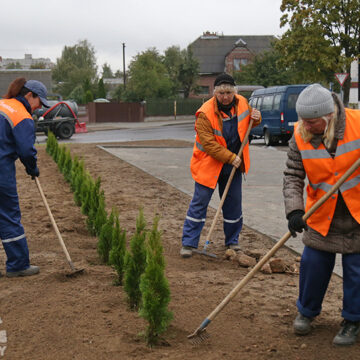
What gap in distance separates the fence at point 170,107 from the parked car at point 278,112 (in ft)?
82.6

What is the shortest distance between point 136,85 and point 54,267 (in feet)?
139

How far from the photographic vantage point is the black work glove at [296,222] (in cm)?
A: 366

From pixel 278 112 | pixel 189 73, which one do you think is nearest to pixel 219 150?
pixel 278 112

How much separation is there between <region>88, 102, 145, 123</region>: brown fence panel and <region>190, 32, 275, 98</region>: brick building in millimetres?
17911

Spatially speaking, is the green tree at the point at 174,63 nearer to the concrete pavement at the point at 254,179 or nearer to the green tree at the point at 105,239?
the concrete pavement at the point at 254,179

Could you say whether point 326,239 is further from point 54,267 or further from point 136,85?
point 136,85

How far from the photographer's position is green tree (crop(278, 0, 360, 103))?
3192 cm

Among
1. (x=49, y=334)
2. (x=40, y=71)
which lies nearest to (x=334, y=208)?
(x=49, y=334)

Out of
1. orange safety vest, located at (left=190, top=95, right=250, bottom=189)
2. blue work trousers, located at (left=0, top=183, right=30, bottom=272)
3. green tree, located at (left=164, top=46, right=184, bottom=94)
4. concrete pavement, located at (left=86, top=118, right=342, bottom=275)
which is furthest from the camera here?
green tree, located at (left=164, top=46, right=184, bottom=94)

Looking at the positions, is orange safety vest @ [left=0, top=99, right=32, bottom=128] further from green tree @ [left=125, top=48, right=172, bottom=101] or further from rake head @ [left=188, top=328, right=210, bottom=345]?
green tree @ [left=125, top=48, right=172, bottom=101]

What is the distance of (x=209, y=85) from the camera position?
63.7 m

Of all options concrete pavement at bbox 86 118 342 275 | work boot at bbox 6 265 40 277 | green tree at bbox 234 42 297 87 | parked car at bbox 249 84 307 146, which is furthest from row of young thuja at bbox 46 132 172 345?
green tree at bbox 234 42 297 87

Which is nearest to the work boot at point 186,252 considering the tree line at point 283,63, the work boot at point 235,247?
the work boot at point 235,247

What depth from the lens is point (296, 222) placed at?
367 cm
